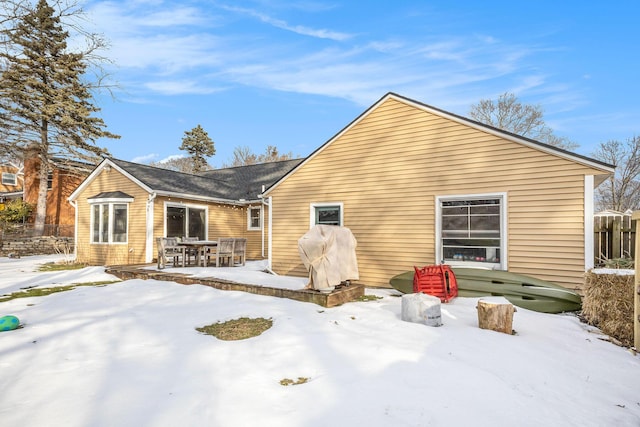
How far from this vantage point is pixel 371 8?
1209 centimetres

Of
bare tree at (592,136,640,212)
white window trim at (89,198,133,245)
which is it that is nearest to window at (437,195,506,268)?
white window trim at (89,198,133,245)

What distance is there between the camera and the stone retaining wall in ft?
58.6

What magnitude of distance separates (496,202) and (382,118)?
370 cm

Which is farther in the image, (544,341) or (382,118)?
(382,118)

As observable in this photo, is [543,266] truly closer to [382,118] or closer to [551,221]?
[551,221]

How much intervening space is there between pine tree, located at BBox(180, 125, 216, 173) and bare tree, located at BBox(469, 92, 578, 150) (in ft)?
105

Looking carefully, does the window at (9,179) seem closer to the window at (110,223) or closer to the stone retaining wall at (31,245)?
the stone retaining wall at (31,245)

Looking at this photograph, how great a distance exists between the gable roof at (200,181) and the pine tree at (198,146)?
23888mm

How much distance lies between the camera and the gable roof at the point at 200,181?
14047 millimetres

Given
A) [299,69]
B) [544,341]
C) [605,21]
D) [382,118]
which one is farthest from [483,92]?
[544,341]

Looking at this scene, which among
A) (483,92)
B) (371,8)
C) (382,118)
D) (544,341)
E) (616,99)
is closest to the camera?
(544,341)

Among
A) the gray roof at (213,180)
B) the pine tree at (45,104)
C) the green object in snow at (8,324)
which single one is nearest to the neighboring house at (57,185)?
the pine tree at (45,104)

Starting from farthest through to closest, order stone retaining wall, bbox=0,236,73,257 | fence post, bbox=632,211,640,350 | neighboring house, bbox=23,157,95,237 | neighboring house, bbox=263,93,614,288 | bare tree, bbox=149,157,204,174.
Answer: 1. bare tree, bbox=149,157,204,174
2. neighboring house, bbox=23,157,95,237
3. stone retaining wall, bbox=0,236,73,257
4. neighboring house, bbox=263,93,614,288
5. fence post, bbox=632,211,640,350

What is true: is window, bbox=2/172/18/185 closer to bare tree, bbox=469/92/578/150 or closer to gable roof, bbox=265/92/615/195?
gable roof, bbox=265/92/615/195
